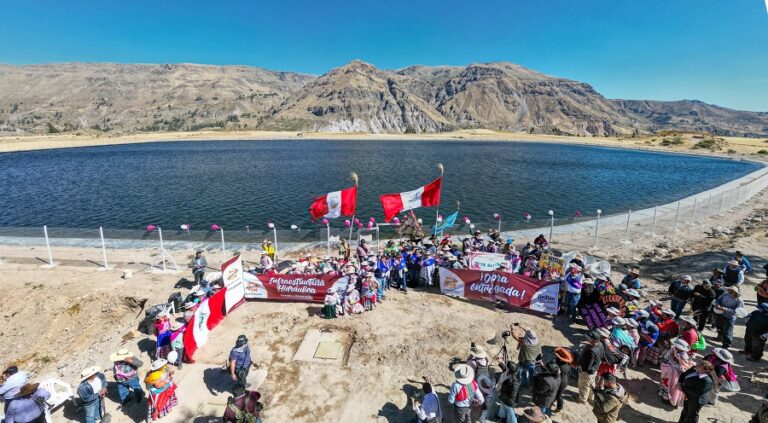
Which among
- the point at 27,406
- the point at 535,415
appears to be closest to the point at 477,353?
the point at 535,415

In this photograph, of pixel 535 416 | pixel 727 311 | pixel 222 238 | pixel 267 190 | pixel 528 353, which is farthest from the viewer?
pixel 267 190

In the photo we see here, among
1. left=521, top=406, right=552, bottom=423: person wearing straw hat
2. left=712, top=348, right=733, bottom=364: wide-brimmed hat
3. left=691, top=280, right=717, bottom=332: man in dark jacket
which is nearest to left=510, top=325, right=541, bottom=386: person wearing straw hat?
left=521, top=406, right=552, bottom=423: person wearing straw hat

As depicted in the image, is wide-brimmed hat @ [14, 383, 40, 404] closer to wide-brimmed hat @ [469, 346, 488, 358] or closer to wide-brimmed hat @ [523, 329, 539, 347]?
wide-brimmed hat @ [469, 346, 488, 358]

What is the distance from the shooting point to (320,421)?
8617mm

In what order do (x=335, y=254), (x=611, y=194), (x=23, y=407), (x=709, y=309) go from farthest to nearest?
(x=611, y=194), (x=335, y=254), (x=709, y=309), (x=23, y=407)

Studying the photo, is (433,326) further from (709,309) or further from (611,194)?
(611,194)

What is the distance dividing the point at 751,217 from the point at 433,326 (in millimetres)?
32890

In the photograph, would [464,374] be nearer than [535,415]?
No

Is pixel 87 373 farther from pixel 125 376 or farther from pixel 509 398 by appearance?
pixel 509 398

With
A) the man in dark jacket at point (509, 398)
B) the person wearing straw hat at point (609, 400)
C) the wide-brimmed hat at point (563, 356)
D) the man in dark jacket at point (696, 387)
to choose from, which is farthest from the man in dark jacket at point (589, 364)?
the man in dark jacket at point (509, 398)

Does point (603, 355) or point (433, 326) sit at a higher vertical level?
point (603, 355)

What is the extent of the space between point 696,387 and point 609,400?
2.05m

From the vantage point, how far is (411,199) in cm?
1875

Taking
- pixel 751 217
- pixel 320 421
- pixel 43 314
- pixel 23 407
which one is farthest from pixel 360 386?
pixel 751 217
